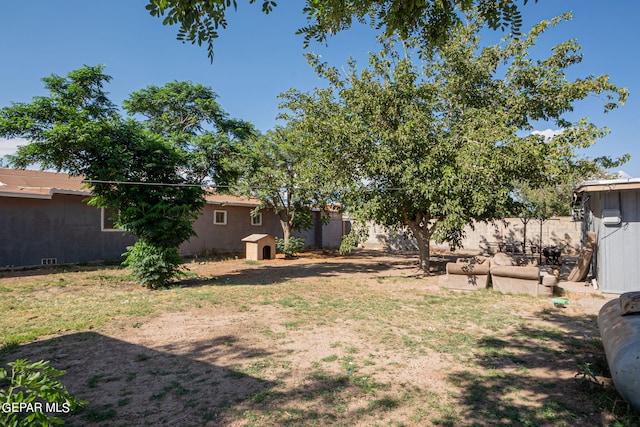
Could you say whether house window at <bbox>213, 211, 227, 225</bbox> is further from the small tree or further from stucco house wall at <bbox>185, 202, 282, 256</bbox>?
the small tree

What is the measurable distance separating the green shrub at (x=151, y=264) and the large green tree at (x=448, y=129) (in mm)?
5205

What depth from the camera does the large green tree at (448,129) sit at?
9.13 metres

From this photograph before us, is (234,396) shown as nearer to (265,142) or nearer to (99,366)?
(99,366)

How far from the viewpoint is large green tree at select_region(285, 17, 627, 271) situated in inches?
360

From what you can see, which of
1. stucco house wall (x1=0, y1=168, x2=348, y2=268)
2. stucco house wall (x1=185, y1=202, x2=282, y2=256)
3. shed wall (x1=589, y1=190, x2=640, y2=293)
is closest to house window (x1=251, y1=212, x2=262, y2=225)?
stucco house wall (x1=185, y1=202, x2=282, y2=256)

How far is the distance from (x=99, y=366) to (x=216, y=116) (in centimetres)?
1808

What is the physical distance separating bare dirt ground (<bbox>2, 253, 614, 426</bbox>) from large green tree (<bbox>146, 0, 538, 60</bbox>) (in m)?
3.14

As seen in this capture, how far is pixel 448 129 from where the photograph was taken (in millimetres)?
11320

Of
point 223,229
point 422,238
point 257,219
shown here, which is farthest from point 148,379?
point 257,219

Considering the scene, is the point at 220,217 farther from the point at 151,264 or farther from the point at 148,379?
the point at 148,379

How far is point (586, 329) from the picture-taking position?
224 inches

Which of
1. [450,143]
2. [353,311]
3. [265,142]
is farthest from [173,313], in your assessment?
[265,142]

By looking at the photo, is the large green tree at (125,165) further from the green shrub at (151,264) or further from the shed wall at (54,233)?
the shed wall at (54,233)

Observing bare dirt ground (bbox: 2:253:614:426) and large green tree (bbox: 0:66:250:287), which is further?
large green tree (bbox: 0:66:250:287)
